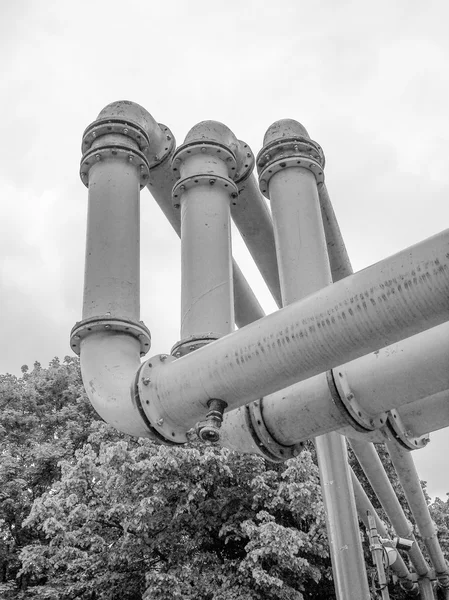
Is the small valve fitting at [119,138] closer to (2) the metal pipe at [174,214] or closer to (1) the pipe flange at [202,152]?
(1) the pipe flange at [202,152]

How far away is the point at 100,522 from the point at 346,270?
1153cm

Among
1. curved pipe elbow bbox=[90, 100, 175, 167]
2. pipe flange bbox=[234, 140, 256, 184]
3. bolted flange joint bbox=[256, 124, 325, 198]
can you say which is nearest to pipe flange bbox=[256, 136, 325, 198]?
bolted flange joint bbox=[256, 124, 325, 198]

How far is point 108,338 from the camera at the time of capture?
5.44 m

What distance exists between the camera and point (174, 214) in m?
7.91

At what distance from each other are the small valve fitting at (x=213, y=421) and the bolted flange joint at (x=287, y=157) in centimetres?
328

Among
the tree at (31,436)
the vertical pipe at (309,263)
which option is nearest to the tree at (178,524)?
the tree at (31,436)

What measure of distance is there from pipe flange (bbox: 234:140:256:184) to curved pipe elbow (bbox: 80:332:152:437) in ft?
9.15

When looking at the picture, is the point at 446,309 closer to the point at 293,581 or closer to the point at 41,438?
the point at 293,581

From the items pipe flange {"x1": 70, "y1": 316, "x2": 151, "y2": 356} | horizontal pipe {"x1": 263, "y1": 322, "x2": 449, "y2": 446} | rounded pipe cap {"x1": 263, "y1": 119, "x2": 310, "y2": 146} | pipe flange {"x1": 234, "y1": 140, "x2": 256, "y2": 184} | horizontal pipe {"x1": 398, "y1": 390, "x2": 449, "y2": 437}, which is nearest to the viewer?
horizontal pipe {"x1": 263, "y1": 322, "x2": 449, "y2": 446}

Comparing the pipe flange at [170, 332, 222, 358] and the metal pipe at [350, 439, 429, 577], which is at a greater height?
the metal pipe at [350, 439, 429, 577]

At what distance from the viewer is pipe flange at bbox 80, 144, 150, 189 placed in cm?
615

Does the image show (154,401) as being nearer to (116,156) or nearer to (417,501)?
(116,156)

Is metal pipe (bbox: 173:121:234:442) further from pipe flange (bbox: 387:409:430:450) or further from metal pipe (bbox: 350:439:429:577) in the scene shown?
metal pipe (bbox: 350:439:429:577)

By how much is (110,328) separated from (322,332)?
2231 mm
